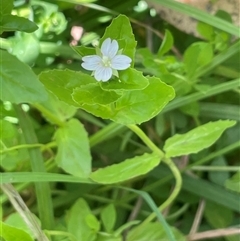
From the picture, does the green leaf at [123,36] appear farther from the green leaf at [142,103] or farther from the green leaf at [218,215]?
the green leaf at [218,215]

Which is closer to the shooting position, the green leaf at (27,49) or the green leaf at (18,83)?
the green leaf at (18,83)

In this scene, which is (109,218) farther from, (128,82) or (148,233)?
(128,82)

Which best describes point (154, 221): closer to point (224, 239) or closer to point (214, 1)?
point (224, 239)

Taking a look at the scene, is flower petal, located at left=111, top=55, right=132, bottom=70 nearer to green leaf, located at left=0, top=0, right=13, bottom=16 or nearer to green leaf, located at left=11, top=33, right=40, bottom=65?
green leaf, located at left=0, top=0, right=13, bottom=16

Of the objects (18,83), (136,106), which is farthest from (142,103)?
(18,83)

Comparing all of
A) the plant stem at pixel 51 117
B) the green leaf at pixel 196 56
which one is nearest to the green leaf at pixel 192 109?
the green leaf at pixel 196 56
